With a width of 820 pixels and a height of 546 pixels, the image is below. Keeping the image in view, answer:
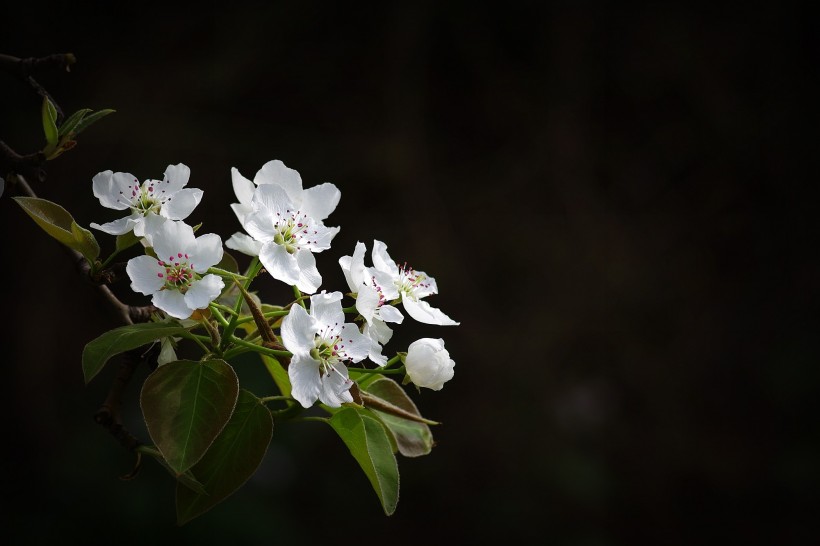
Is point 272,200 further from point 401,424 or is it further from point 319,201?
point 401,424

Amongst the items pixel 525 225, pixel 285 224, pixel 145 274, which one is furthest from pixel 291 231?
pixel 525 225

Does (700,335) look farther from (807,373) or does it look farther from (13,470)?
(13,470)

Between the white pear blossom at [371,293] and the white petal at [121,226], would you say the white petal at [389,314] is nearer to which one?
the white pear blossom at [371,293]

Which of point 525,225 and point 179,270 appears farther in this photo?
point 525,225

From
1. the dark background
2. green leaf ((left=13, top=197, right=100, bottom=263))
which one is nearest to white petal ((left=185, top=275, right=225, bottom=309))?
green leaf ((left=13, top=197, right=100, bottom=263))

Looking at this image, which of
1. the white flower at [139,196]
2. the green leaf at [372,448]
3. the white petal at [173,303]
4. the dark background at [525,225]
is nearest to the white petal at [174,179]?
the white flower at [139,196]

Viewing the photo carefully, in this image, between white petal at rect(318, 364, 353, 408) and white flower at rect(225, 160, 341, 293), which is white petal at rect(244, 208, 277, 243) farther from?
white petal at rect(318, 364, 353, 408)
